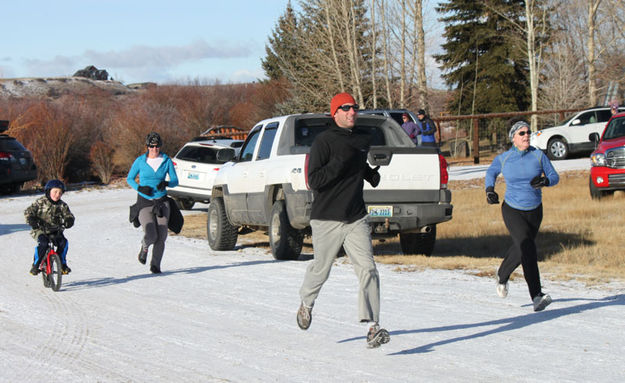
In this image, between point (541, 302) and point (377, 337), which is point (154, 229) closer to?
point (541, 302)

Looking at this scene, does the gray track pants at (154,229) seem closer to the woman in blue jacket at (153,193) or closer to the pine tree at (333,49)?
the woman in blue jacket at (153,193)

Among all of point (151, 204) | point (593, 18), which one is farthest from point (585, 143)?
point (151, 204)

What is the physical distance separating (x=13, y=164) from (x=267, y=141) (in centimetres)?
1735

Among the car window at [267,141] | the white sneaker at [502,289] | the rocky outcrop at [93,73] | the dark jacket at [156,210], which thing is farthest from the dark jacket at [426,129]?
the rocky outcrop at [93,73]

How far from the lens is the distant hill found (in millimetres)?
124375

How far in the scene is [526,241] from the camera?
8.32 meters

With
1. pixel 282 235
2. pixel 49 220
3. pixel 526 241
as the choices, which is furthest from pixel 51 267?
pixel 526 241

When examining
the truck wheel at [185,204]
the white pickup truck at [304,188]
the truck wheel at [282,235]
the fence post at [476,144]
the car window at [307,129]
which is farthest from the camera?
the fence post at [476,144]

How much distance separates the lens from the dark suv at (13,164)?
2766 cm

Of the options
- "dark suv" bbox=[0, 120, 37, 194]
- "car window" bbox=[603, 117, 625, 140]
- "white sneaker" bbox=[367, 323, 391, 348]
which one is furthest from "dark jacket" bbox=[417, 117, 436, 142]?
"white sneaker" bbox=[367, 323, 391, 348]

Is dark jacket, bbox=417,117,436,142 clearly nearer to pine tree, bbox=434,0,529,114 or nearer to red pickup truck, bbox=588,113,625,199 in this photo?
red pickup truck, bbox=588,113,625,199

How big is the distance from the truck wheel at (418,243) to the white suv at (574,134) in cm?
1889

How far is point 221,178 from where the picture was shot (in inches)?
579

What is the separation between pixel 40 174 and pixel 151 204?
24.0 meters
